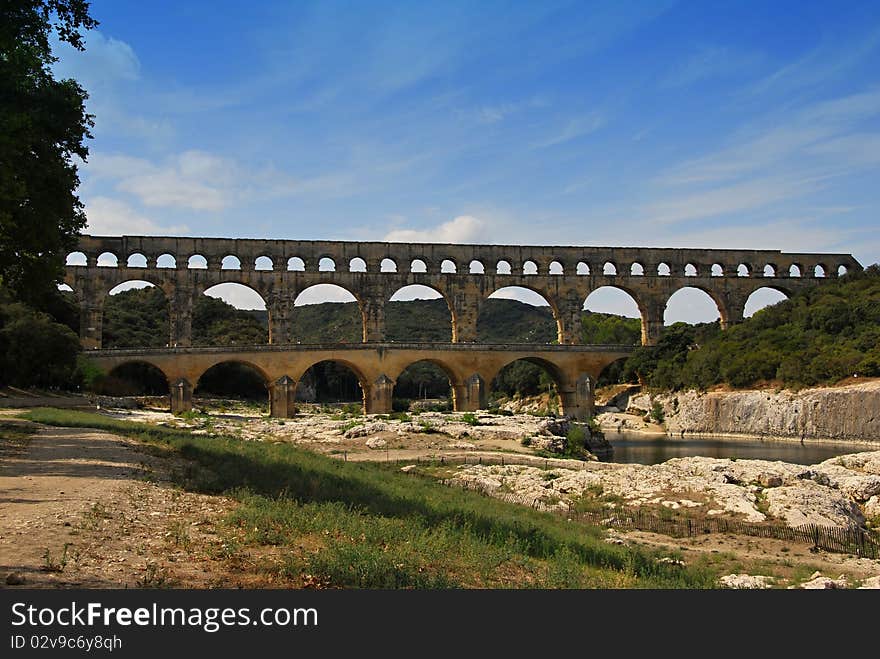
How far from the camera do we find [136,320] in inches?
2756

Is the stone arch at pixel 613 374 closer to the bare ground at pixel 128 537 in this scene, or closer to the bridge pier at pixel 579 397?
the bridge pier at pixel 579 397

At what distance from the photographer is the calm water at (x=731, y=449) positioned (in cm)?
3161

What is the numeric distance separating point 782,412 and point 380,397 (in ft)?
74.3

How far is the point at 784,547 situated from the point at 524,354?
3624cm

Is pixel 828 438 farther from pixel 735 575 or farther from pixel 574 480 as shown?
pixel 735 575

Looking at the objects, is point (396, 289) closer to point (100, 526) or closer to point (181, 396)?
point (181, 396)

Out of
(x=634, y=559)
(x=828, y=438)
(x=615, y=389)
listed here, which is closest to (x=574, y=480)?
(x=634, y=559)

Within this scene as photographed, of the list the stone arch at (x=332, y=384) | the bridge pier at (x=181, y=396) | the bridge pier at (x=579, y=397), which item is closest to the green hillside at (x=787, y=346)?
the bridge pier at (x=579, y=397)

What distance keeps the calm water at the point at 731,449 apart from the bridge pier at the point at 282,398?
18761 mm

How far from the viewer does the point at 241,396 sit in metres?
65.1

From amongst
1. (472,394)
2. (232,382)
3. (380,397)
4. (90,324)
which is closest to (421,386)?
(232,382)

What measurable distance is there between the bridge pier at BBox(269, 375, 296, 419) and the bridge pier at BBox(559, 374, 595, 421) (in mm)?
17637

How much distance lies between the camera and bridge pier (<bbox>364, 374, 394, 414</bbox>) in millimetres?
46469

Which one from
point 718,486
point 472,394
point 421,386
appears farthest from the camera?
point 421,386
